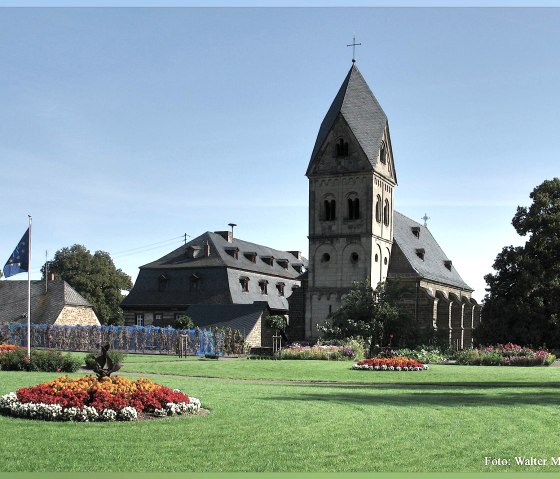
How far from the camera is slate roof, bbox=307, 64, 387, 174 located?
68.4m

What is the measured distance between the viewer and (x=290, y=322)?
226 ft

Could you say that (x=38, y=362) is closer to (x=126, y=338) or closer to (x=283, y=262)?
(x=126, y=338)

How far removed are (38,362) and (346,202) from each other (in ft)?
132

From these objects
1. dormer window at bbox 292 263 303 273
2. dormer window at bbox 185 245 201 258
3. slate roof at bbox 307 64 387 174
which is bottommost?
dormer window at bbox 292 263 303 273

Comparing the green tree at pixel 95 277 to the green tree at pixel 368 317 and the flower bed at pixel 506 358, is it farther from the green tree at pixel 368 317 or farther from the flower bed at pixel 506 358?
the flower bed at pixel 506 358

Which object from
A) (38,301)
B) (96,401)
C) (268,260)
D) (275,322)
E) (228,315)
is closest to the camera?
(96,401)

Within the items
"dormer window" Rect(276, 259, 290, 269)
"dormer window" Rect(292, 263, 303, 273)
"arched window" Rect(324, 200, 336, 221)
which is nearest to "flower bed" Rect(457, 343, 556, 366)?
"arched window" Rect(324, 200, 336, 221)

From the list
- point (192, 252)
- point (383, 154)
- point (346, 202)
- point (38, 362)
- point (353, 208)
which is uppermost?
point (383, 154)

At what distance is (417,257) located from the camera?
7550cm

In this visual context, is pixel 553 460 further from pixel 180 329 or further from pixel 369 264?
pixel 369 264

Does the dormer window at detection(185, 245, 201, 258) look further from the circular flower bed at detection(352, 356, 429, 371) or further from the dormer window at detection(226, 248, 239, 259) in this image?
the circular flower bed at detection(352, 356, 429, 371)

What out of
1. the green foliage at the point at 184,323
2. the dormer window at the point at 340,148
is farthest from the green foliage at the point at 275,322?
the dormer window at the point at 340,148

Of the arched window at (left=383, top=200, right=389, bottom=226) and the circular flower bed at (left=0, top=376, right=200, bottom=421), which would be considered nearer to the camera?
the circular flower bed at (left=0, top=376, right=200, bottom=421)

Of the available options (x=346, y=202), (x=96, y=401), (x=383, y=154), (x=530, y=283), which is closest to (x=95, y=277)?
(x=346, y=202)
